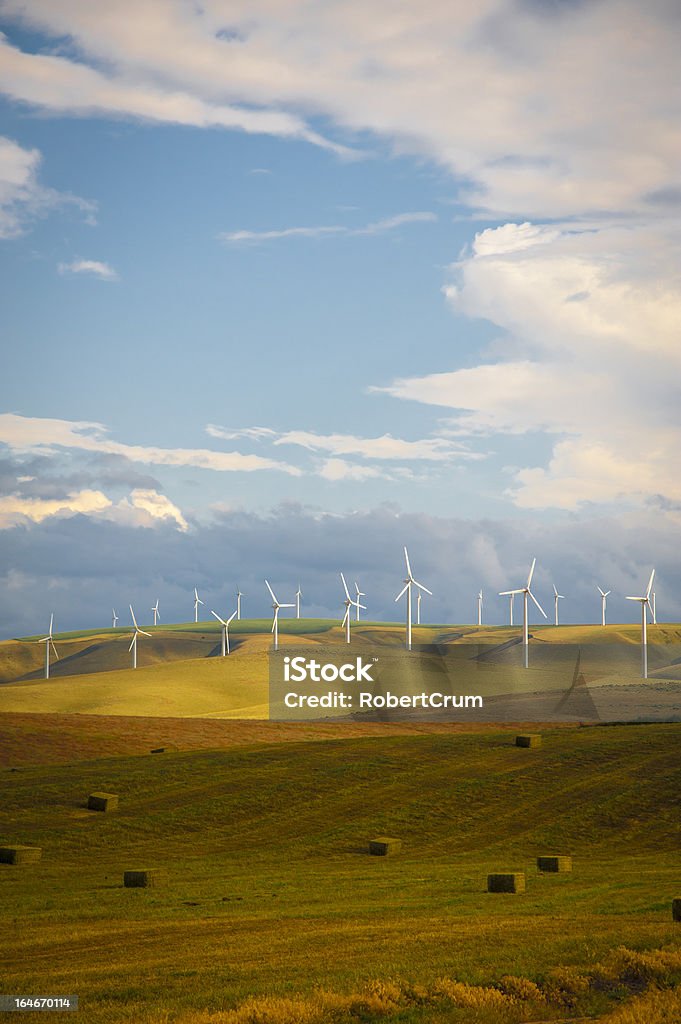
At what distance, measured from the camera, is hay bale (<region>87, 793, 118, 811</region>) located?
53750mm

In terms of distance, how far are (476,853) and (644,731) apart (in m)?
36.1

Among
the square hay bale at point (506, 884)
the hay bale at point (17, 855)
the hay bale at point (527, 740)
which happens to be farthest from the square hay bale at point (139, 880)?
the hay bale at point (527, 740)

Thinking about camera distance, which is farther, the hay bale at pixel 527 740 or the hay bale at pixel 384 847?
the hay bale at pixel 527 740

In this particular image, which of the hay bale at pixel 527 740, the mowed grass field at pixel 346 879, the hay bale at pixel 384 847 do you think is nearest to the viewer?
the mowed grass field at pixel 346 879

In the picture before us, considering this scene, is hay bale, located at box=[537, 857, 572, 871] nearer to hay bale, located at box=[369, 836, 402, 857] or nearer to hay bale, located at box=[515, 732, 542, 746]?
hay bale, located at box=[369, 836, 402, 857]

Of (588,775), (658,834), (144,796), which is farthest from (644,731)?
(144,796)

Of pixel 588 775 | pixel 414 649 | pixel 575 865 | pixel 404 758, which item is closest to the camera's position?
pixel 575 865

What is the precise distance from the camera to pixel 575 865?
141 feet

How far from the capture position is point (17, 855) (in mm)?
41281

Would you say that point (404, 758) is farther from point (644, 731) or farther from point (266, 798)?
point (644, 731)

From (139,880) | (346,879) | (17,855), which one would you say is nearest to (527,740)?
(346,879)

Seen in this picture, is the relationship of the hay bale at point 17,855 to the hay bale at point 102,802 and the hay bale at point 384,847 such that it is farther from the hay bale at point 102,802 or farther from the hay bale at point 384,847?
the hay bale at point 384,847

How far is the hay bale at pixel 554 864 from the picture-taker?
4031cm

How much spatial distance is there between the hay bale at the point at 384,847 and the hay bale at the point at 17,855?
14.5 metres
